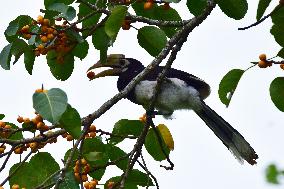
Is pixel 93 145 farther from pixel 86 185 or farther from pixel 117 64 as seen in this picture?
pixel 117 64

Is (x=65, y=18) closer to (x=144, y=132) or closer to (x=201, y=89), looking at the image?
(x=144, y=132)

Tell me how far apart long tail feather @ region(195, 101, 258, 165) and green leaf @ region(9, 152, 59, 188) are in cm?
144

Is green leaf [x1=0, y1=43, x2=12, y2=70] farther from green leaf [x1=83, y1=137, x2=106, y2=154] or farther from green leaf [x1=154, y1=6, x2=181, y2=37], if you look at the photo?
green leaf [x1=154, y1=6, x2=181, y2=37]

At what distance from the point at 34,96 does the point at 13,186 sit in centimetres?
63

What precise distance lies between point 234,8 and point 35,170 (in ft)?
4.10

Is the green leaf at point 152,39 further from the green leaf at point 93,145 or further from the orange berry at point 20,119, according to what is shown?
the orange berry at point 20,119

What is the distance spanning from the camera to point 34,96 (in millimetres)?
2430

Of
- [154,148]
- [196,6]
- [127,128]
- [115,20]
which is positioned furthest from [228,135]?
[115,20]

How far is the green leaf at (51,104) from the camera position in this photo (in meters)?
2.35

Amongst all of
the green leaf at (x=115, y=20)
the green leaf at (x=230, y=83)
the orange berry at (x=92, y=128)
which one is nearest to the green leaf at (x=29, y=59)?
the orange berry at (x=92, y=128)

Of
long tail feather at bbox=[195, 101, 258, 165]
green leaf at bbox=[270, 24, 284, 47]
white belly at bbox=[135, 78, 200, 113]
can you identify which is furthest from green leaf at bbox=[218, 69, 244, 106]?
white belly at bbox=[135, 78, 200, 113]

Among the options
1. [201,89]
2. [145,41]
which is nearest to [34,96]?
[145,41]

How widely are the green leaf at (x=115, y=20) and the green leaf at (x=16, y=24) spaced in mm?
472

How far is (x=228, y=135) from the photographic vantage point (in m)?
4.51
